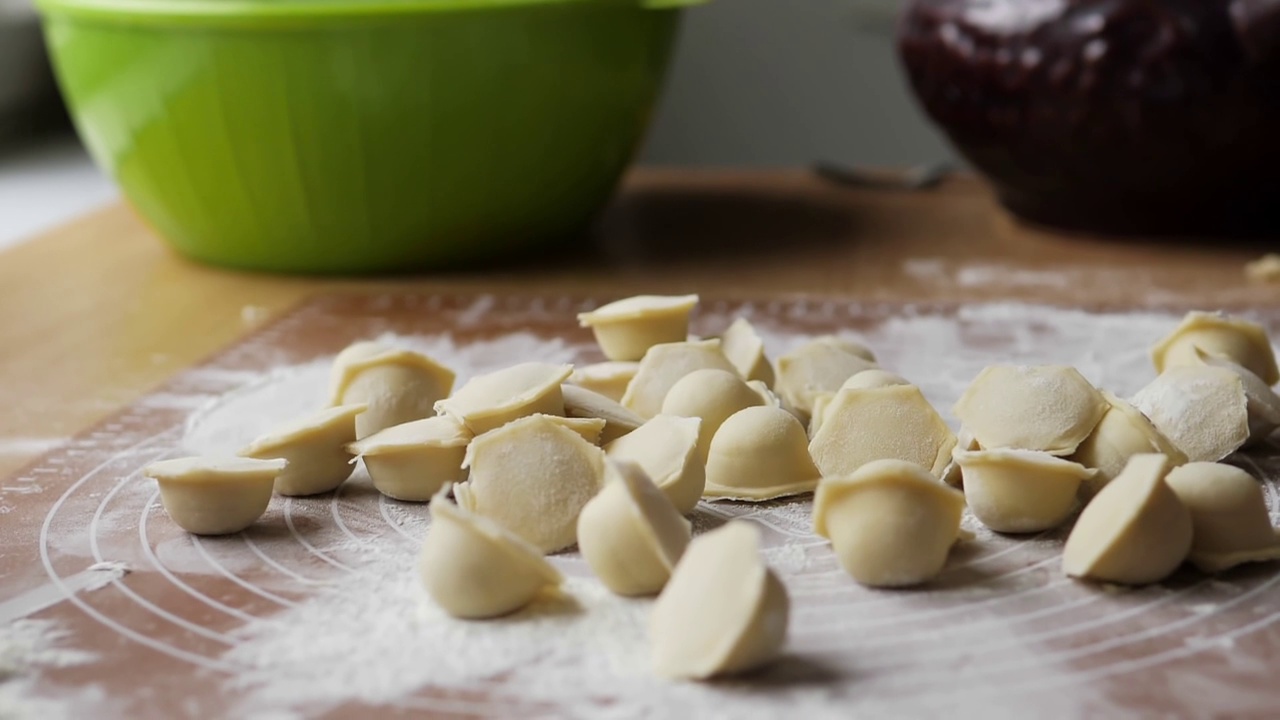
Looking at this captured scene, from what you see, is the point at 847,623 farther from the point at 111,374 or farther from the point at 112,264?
the point at 112,264

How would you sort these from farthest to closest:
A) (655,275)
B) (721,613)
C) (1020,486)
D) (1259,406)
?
(655,275) < (1259,406) < (1020,486) < (721,613)

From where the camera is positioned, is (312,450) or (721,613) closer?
(721,613)

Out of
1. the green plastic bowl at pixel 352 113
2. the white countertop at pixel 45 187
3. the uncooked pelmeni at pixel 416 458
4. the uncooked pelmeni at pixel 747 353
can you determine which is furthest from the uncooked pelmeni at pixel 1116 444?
the white countertop at pixel 45 187

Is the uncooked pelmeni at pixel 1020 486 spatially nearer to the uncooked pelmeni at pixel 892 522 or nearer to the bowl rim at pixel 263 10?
the uncooked pelmeni at pixel 892 522

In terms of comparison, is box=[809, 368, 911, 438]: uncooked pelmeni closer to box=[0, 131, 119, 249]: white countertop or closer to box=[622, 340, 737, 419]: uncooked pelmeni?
box=[622, 340, 737, 419]: uncooked pelmeni

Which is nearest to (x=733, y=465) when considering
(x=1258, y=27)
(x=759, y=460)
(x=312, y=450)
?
(x=759, y=460)

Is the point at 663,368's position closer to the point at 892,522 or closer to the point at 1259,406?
the point at 892,522
